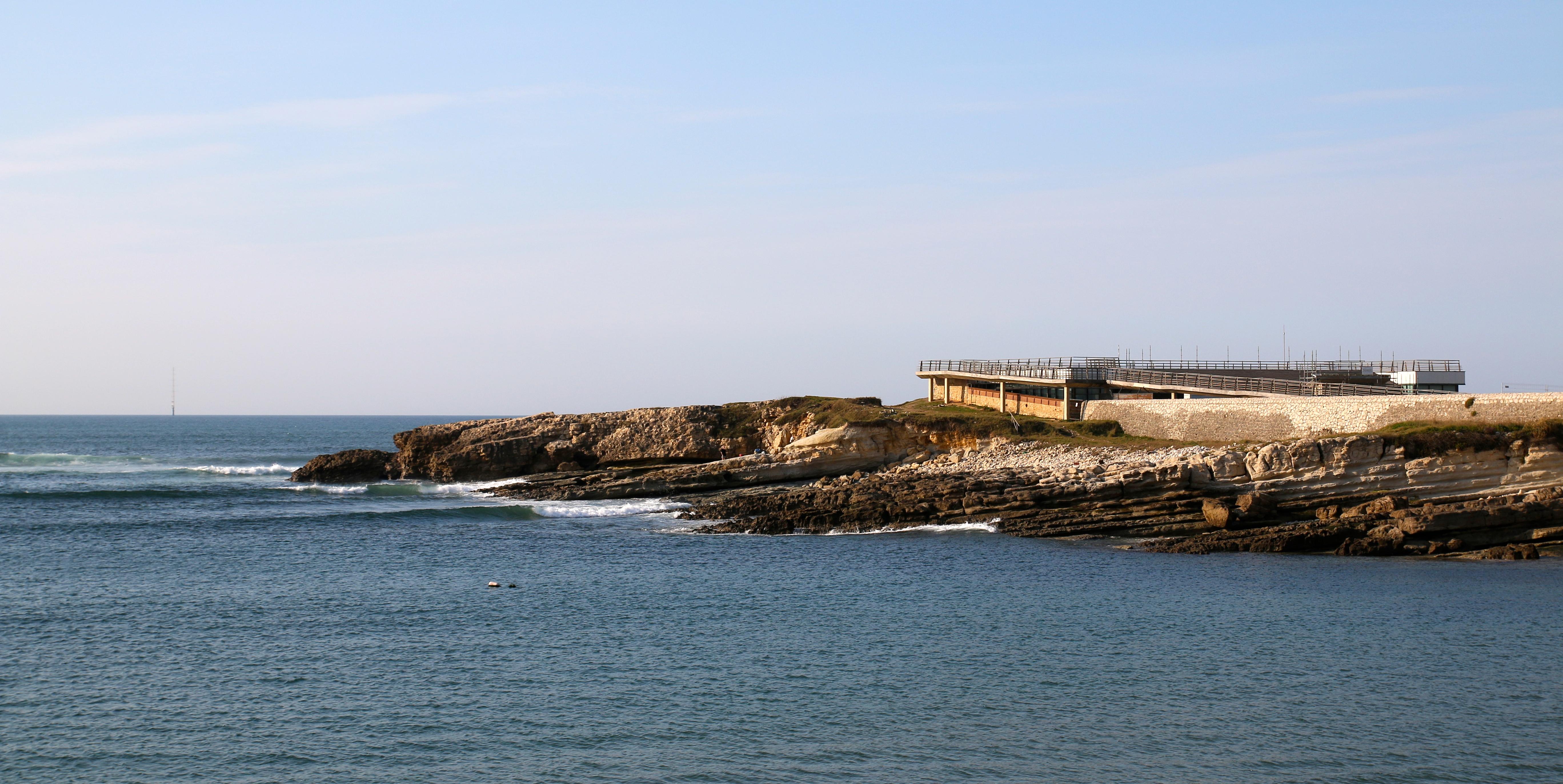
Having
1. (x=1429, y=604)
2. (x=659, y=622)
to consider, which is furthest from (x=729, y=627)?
(x=1429, y=604)

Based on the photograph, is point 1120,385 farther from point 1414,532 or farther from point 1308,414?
point 1414,532

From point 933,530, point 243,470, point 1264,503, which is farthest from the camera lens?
point 243,470

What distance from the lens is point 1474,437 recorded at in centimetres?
3975

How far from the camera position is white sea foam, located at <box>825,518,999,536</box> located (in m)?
42.1

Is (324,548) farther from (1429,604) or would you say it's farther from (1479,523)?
(1479,523)

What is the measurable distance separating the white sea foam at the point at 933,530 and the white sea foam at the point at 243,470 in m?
52.0

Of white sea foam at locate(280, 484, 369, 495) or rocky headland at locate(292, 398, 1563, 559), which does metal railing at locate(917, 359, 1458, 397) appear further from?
white sea foam at locate(280, 484, 369, 495)

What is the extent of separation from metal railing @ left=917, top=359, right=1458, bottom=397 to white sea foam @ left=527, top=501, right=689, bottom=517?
23002 mm

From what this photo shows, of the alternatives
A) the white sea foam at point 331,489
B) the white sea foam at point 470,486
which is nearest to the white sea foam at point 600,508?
the white sea foam at point 470,486

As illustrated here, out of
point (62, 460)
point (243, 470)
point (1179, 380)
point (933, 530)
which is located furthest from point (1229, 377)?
point (62, 460)

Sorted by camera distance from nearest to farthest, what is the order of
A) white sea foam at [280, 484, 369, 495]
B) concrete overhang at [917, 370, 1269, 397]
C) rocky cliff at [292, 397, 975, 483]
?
1. concrete overhang at [917, 370, 1269, 397]
2. white sea foam at [280, 484, 369, 495]
3. rocky cliff at [292, 397, 975, 483]

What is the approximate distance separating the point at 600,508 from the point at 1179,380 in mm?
31281

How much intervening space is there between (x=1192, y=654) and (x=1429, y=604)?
879cm

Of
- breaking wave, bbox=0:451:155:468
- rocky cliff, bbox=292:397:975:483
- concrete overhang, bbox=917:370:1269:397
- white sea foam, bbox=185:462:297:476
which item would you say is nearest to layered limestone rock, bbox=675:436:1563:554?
concrete overhang, bbox=917:370:1269:397
